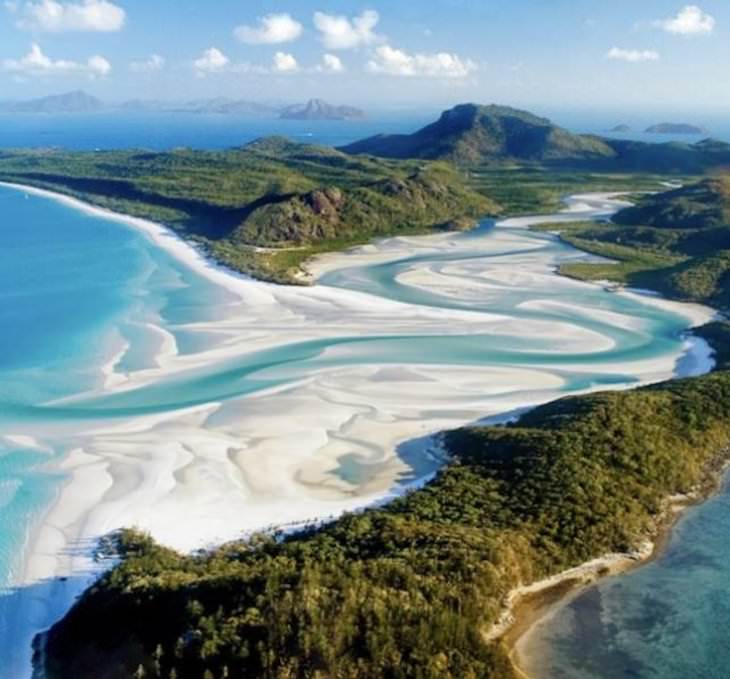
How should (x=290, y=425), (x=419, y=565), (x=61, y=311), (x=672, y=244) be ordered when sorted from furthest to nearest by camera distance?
(x=672, y=244)
(x=61, y=311)
(x=290, y=425)
(x=419, y=565)

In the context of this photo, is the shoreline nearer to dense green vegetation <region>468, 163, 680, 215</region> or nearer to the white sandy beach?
the white sandy beach

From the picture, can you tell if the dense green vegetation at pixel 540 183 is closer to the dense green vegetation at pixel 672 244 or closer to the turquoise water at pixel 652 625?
the dense green vegetation at pixel 672 244

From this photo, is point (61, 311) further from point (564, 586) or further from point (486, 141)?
point (486, 141)

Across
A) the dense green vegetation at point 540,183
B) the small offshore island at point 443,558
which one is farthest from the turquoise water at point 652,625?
the dense green vegetation at point 540,183

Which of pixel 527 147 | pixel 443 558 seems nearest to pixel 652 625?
pixel 443 558

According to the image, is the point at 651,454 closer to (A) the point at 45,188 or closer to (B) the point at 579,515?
(B) the point at 579,515

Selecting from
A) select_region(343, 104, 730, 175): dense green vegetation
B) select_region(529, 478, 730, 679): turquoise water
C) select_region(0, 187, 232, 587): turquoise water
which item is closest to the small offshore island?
select_region(529, 478, 730, 679): turquoise water
